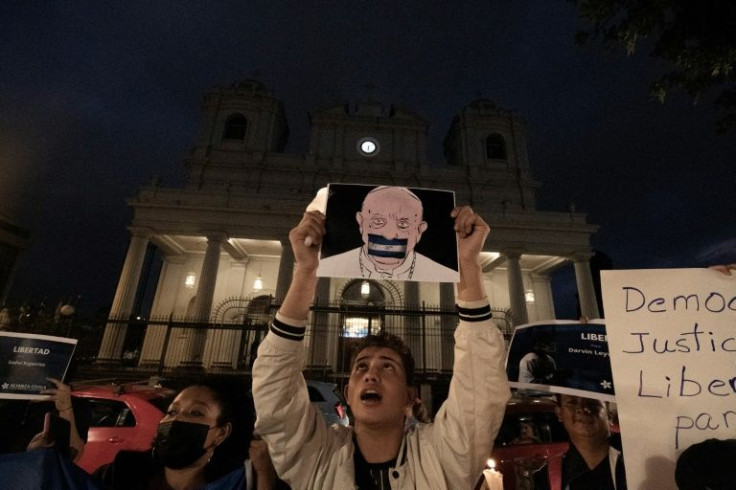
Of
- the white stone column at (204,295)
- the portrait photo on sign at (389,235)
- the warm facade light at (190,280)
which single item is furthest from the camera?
the warm facade light at (190,280)

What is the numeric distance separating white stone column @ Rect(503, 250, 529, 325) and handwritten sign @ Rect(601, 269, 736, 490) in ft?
57.4

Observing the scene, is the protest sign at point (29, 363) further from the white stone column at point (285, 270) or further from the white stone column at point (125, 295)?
the white stone column at point (285, 270)

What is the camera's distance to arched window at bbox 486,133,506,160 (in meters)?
28.4

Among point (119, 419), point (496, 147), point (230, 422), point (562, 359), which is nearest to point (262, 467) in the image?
point (230, 422)

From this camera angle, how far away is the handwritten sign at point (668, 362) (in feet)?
5.22

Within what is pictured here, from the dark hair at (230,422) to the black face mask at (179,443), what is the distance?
4.6 inches

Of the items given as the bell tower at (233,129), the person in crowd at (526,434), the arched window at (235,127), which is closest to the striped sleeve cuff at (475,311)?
the person in crowd at (526,434)

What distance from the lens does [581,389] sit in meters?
2.23

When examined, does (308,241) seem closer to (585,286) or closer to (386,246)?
(386,246)

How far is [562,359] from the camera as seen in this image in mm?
2396

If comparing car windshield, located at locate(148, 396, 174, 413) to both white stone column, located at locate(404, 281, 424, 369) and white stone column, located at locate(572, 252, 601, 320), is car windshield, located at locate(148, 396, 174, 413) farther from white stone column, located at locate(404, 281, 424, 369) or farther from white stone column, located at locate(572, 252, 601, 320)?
white stone column, located at locate(572, 252, 601, 320)

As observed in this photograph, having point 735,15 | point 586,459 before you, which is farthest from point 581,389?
point 735,15

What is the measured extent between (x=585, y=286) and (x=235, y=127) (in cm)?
2699

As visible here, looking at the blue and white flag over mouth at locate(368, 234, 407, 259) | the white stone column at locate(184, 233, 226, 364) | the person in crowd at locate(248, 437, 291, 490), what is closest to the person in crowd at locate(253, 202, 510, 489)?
the person in crowd at locate(248, 437, 291, 490)
